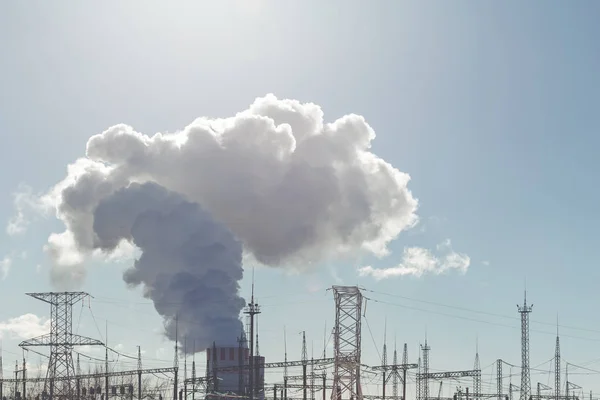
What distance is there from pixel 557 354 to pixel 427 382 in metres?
24.7

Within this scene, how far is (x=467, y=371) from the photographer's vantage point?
116m

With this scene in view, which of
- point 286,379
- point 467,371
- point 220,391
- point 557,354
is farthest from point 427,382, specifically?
point 220,391

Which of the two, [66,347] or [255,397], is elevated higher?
[66,347]

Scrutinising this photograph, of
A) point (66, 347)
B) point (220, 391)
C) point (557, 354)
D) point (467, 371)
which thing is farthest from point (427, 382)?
point (66, 347)

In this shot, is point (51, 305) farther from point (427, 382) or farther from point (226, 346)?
point (427, 382)

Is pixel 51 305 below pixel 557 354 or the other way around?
the other way around

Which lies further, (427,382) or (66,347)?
(427,382)

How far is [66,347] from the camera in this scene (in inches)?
3494

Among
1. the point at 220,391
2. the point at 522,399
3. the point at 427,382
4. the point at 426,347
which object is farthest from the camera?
the point at 426,347

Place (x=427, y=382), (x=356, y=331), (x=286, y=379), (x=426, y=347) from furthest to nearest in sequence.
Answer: (x=426, y=347), (x=427, y=382), (x=286, y=379), (x=356, y=331)

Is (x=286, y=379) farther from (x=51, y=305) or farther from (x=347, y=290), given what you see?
(x=51, y=305)

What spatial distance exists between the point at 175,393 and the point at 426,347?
70.0 meters

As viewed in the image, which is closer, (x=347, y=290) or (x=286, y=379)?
(x=347, y=290)

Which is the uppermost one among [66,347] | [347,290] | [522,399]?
[347,290]
